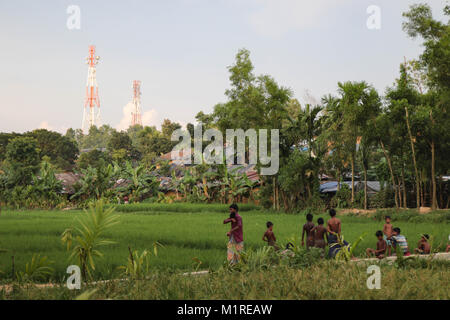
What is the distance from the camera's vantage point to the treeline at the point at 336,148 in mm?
16809

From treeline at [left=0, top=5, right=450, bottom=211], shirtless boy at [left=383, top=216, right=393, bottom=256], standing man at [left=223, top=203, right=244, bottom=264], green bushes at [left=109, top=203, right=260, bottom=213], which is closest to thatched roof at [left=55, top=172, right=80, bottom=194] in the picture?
treeline at [left=0, top=5, right=450, bottom=211]

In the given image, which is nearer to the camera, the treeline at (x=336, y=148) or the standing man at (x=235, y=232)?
the standing man at (x=235, y=232)

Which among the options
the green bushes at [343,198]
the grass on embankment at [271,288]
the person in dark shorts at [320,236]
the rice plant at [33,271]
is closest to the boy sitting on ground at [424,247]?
the person in dark shorts at [320,236]

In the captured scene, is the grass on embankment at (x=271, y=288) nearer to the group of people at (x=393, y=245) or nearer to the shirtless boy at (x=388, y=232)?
the group of people at (x=393, y=245)

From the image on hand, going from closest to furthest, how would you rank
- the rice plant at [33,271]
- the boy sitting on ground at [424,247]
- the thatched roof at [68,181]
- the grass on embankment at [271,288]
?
1. the grass on embankment at [271,288]
2. the rice plant at [33,271]
3. the boy sitting on ground at [424,247]
4. the thatched roof at [68,181]

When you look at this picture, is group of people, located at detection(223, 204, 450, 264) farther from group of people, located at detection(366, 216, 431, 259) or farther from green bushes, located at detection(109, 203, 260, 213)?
green bushes, located at detection(109, 203, 260, 213)

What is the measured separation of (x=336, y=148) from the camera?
65.6ft

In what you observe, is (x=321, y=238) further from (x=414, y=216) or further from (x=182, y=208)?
(x=182, y=208)

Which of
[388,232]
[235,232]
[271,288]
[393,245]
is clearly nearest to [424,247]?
[393,245]

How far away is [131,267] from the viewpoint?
5340 mm

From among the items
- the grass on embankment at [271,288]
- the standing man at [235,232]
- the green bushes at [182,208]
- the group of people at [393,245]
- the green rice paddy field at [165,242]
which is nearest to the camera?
the grass on embankment at [271,288]

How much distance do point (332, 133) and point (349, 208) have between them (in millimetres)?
3590
